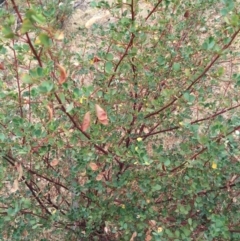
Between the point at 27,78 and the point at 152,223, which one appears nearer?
the point at 27,78

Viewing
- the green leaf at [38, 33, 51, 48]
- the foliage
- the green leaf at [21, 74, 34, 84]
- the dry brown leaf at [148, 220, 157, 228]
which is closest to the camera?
the green leaf at [38, 33, 51, 48]

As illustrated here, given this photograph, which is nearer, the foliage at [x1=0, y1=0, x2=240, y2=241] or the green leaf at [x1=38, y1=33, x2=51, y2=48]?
the green leaf at [x1=38, y1=33, x2=51, y2=48]

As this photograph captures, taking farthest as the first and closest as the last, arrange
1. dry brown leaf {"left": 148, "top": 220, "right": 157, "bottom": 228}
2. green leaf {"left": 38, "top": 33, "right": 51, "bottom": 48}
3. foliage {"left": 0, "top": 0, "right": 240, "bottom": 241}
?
dry brown leaf {"left": 148, "top": 220, "right": 157, "bottom": 228} → foliage {"left": 0, "top": 0, "right": 240, "bottom": 241} → green leaf {"left": 38, "top": 33, "right": 51, "bottom": 48}

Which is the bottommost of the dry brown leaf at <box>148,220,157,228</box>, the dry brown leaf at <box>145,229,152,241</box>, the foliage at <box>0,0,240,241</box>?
the dry brown leaf at <box>145,229,152,241</box>

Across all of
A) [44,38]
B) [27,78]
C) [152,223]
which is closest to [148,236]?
[152,223]

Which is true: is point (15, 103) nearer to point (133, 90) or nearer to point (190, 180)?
point (133, 90)

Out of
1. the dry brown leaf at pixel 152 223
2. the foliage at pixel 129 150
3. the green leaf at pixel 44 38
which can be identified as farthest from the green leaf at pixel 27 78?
the dry brown leaf at pixel 152 223

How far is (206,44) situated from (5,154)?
79 centimetres

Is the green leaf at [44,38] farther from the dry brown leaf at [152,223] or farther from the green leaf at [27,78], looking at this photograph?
the dry brown leaf at [152,223]

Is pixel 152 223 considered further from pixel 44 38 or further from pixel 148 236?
pixel 44 38

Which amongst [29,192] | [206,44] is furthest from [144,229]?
[206,44]

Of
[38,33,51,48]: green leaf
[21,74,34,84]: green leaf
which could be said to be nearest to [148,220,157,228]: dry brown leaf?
[21,74,34,84]: green leaf

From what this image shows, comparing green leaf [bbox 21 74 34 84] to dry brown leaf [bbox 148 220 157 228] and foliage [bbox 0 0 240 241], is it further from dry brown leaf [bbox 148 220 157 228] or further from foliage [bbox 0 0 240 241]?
dry brown leaf [bbox 148 220 157 228]

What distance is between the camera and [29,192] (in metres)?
1.92
